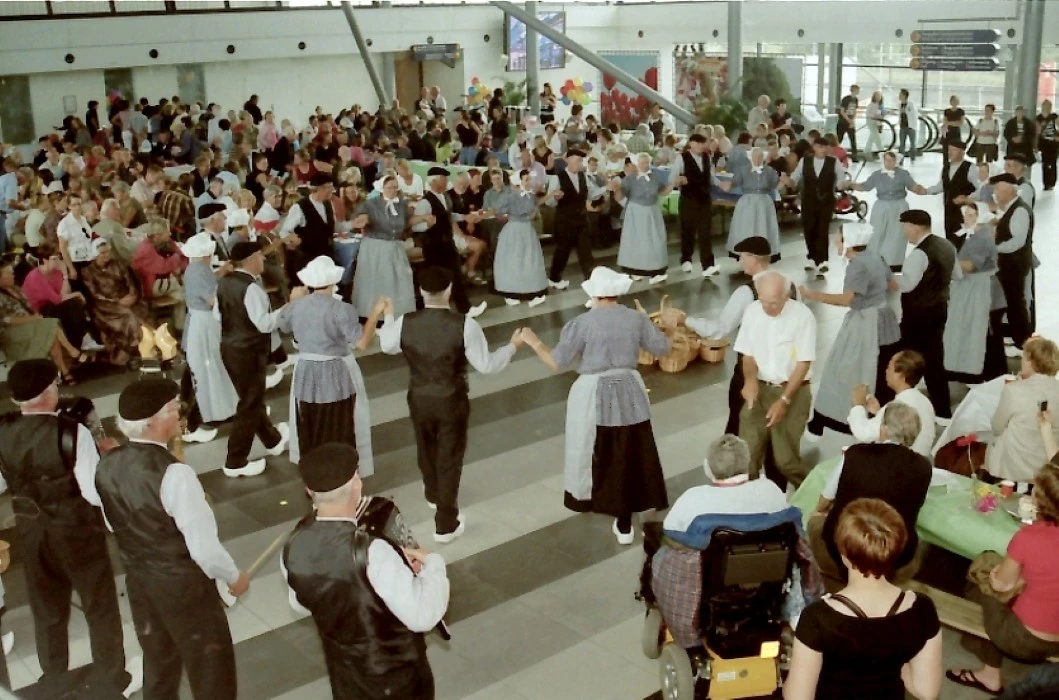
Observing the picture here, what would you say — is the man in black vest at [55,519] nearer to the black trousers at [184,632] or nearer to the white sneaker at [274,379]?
the black trousers at [184,632]

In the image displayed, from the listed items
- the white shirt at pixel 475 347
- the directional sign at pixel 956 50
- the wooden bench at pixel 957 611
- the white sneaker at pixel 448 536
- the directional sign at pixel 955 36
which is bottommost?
the white sneaker at pixel 448 536

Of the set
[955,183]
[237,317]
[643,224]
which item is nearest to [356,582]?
[237,317]

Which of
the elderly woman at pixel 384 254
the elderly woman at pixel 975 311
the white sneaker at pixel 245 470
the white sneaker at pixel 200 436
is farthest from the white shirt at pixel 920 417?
the elderly woman at pixel 384 254

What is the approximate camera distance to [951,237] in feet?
41.0

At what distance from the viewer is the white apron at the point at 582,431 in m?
6.22

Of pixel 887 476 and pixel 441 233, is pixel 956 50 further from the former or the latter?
pixel 887 476

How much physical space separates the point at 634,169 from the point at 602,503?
19.8 feet

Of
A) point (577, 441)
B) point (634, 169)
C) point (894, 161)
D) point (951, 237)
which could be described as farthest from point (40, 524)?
point (951, 237)

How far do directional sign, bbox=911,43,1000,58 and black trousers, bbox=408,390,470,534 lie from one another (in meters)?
17.7

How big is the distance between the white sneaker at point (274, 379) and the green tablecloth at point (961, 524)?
508 cm

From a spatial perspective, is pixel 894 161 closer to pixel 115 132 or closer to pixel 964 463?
pixel 964 463

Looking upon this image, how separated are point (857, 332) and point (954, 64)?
53.3ft

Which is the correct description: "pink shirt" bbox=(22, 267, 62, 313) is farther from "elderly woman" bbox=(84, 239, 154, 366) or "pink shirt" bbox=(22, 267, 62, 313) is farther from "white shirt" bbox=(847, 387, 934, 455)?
"white shirt" bbox=(847, 387, 934, 455)

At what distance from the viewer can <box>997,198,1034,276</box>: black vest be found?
8.88 meters
